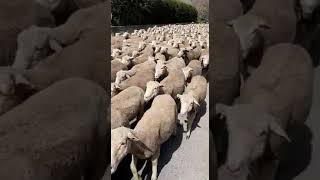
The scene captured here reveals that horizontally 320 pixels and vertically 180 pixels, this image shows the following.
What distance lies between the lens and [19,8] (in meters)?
1.89

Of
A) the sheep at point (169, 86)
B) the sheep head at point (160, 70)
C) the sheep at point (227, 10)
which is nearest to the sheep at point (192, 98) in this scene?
the sheep at point (169, 86)

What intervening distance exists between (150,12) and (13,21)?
17891 millimetres

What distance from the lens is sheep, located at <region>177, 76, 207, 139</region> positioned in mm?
5477

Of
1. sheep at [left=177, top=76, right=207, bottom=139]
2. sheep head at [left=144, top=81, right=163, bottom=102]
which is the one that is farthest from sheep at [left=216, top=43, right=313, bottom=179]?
sheep head at [left=144, top=81, right=163, bottom=102]

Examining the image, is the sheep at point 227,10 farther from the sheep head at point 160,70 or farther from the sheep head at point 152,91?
the sheep head at point 160,70

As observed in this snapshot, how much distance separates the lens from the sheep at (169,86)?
5.80 meters

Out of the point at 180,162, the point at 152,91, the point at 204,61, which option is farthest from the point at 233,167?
the point at 204,61

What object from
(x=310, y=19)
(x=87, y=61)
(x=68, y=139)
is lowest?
(x=68, y=139)

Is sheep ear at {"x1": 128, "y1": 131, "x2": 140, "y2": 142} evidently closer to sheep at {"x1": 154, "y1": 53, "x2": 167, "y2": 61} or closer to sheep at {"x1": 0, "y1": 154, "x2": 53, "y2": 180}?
sheep at {"x1": 0, "y1": 154, "x2": 53, "y2": 180}

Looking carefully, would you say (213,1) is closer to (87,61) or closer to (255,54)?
(255,54)

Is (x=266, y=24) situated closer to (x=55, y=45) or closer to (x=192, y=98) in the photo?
(x=55, y=45)

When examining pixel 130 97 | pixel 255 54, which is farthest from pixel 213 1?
pixel 130 97

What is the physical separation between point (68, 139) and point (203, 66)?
698 centimetres

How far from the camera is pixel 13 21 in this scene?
1.89m
